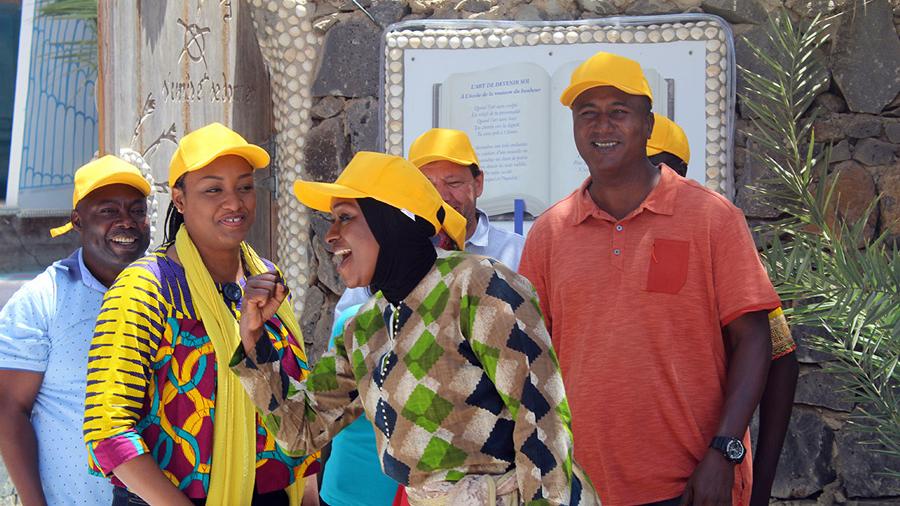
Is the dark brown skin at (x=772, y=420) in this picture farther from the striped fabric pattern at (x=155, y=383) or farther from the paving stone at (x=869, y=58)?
the paving stone at (x=869, y=58)

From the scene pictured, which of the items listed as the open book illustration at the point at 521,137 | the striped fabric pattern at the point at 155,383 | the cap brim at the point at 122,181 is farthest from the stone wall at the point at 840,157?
the striped fabric pattern at the point at 155,383

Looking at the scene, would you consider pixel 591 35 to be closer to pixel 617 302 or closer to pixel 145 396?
pixel 617 302

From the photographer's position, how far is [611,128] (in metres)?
3.04

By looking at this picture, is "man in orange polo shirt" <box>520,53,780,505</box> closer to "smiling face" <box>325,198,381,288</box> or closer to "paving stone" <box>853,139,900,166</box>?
"smiling face" <box>325,198,381,288</box>

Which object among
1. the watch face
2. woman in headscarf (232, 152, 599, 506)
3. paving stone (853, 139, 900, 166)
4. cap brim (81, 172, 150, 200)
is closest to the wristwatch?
the watch face

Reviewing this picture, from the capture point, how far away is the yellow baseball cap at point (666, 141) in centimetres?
367

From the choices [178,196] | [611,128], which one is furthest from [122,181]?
[611,128]

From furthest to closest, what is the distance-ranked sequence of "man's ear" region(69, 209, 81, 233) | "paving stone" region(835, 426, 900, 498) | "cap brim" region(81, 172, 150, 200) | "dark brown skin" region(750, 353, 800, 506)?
"paving stone" region(835, 426, 900, 498) → "man's ear" region(69, 209, 81, 233) → "cap brim" region(81, 172, 150, 200) → "dark brown skin" region(750, 353, 800, 506)

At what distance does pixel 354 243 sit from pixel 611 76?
3.01ft

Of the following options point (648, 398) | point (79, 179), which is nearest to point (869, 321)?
point (648, 398)

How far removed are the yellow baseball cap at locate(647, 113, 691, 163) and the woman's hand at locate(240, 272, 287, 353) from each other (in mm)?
1487

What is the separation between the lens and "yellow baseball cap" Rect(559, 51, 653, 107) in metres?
3.02

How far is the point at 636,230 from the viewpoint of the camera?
9.61 feet

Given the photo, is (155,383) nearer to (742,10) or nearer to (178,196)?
(178,196)
